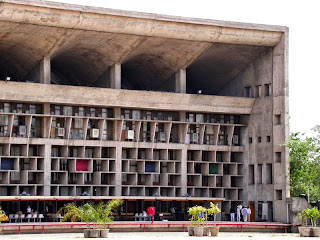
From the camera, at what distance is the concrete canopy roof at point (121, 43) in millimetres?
49531

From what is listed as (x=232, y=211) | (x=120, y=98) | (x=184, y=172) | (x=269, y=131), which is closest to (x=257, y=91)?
(x=269, y=131)

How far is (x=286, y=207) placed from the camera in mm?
55406

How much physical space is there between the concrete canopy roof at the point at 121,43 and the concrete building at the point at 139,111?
82mm

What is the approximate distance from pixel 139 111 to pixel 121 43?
18.6 feet

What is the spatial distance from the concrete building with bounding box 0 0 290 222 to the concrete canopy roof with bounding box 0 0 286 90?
82 millimetres

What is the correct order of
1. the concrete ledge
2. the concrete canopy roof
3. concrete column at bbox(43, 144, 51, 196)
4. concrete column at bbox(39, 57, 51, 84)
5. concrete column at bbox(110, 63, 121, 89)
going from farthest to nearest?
concrete column at bbox(110, 63, 121, 89) → concrete column at bbox(39, 57, 51, 84) → concrete column at bbox(43, 144, 51, 196) → the concrete ledge → the concrete canopy roof

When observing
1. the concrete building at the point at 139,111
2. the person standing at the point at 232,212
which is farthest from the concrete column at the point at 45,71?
the person standing at the point at 232,212

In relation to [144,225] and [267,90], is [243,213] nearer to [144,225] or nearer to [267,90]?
[267,90]

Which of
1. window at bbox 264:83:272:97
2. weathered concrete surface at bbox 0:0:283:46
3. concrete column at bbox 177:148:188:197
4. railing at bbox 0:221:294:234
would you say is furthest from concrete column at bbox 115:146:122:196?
window at bbox 264:83:272:97

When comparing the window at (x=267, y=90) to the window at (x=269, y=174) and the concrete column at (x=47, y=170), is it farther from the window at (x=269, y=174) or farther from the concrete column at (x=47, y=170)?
the concrete column at (x=47, y=170)

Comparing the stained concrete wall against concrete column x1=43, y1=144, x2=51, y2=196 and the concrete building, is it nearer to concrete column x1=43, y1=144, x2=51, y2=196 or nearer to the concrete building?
the concrete building

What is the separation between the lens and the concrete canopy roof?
4953 centimetres

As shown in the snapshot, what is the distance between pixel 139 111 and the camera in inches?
2239

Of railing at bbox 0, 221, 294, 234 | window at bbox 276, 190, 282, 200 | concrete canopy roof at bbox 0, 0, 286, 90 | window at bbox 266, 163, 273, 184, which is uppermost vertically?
concrete canopy roof at bbox 0, 0, 286, 90
